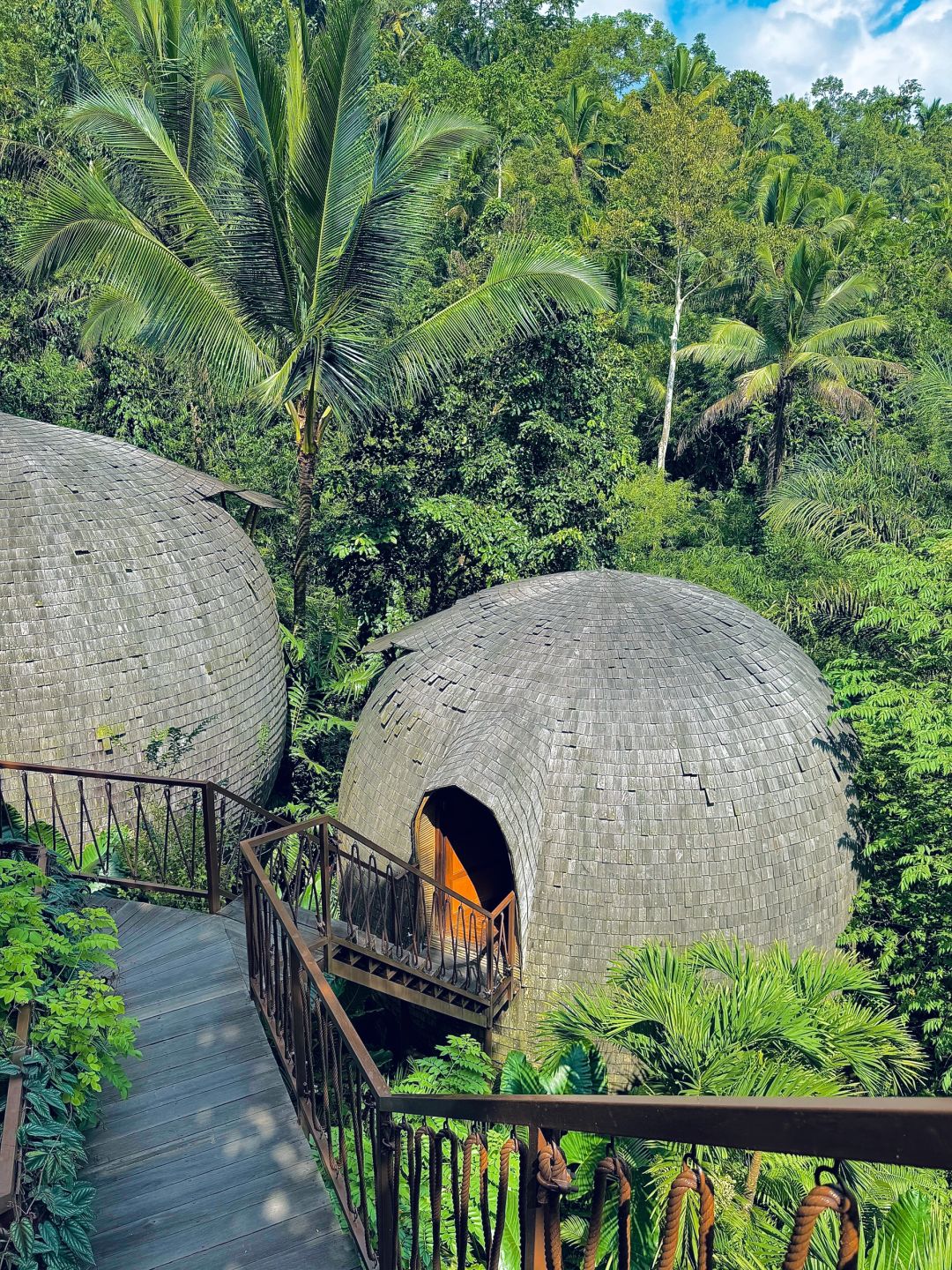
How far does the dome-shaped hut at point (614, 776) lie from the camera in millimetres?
10188

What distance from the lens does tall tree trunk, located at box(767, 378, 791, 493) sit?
25703 mm

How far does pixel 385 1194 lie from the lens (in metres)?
3.87

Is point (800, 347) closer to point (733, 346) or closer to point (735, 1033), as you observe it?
point (733, 346)

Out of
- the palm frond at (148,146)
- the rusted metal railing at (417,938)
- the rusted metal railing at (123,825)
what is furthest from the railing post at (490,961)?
the palm frond at (148,146)

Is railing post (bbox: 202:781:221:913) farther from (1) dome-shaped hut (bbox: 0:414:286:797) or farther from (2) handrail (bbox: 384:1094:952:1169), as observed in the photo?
(2) handrail (bbox: 384:1094:952:1169)

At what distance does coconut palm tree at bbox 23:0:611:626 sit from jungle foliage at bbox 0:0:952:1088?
2.0 inches

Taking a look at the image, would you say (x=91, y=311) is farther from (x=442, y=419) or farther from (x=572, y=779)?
(x=572, y=779)

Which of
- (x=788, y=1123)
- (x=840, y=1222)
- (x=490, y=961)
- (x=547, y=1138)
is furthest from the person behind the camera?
(x=490, y=961)

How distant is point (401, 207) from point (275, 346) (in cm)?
262

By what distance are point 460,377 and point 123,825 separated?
9.27m

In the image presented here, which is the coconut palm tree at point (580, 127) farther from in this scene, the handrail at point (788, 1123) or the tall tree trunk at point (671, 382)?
the handrail at point (788, 1123)

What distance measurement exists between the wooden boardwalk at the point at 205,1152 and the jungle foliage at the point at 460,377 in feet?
24.8

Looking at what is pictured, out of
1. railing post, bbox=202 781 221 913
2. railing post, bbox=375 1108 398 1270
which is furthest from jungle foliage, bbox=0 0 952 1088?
railing post, bbox=375 1108 398 1270

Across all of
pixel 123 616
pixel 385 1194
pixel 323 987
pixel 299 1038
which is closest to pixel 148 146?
pixel 123 616
